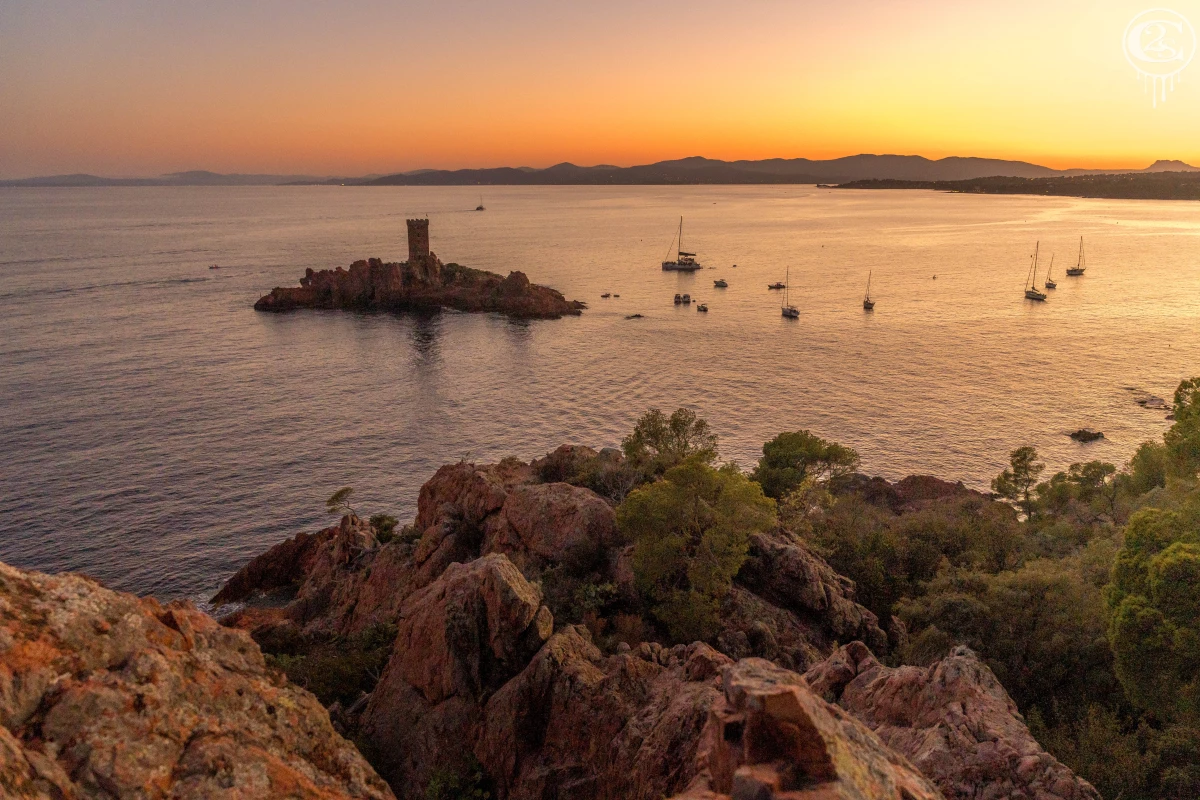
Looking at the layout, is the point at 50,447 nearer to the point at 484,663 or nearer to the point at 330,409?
the point at 330,409

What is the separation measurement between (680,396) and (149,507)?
5201cm

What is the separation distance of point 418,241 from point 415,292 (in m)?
12.8

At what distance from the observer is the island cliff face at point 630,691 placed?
29.7 feet

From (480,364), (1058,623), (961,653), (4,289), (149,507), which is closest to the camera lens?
(961,653)

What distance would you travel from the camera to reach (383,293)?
5217 inches

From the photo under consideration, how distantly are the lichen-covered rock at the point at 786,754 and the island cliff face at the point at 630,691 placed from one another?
26 millimetres

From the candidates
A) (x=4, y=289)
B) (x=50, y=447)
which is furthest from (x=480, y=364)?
(x=4, y=289)

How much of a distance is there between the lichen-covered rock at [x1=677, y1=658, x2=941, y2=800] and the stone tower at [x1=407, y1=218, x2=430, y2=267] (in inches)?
5489

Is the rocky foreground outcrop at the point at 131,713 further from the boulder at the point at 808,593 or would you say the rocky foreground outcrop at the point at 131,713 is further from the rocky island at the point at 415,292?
the rocky island at the point at 415,292

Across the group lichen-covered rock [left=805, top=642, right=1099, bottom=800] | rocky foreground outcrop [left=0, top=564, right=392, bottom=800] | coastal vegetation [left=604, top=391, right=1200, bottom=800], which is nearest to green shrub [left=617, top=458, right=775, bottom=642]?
coastal vegetation [left=604, top=391, right=1200, bottom=800]

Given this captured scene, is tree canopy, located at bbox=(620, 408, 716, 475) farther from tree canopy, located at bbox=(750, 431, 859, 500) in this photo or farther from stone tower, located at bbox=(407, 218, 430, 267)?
stone tower, located at bbox=(407, 218, 430, 267)

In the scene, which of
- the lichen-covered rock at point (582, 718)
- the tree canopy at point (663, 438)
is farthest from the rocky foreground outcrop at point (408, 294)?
the lichen-covered rock at point (582, 718)

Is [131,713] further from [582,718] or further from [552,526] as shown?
[552,526]

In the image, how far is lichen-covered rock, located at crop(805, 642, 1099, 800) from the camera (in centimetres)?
1360
